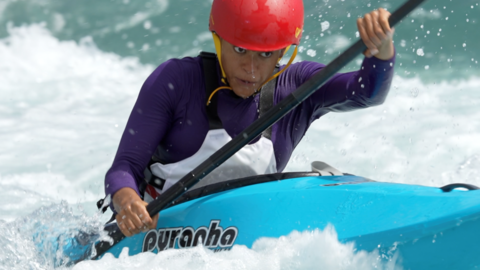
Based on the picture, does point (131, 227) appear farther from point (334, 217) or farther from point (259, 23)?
point (259, 23)

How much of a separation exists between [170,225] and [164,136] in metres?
0.31

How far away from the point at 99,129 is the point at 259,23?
321 cm

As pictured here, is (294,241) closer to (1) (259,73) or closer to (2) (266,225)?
(2) (266,225)

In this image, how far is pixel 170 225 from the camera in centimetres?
160

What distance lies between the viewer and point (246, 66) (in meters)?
1.62

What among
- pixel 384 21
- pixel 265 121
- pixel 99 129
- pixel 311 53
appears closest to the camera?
pixel 384 21

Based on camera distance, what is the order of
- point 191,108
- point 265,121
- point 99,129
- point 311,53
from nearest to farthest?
1. point 265,121
2. point 191,108
3. point 99,129
4. point 311,53

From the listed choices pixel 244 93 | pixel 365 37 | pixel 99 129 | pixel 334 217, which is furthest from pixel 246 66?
pixel 99 129

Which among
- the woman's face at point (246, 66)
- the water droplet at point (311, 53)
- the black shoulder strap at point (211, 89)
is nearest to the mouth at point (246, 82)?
the woman's face at point (246, 66)

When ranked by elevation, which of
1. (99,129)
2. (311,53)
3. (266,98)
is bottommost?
(266,98)

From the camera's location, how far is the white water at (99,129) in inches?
148

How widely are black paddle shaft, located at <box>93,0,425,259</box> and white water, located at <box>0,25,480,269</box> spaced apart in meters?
1.51

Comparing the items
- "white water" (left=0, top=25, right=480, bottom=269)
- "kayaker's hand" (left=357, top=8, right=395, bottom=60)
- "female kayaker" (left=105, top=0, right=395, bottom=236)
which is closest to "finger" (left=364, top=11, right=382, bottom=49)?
"kayaker's hand" (left=357, top=8, right=395, bottom=60)

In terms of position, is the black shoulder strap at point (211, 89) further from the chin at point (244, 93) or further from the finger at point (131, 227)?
the finger at point (131, 227)
